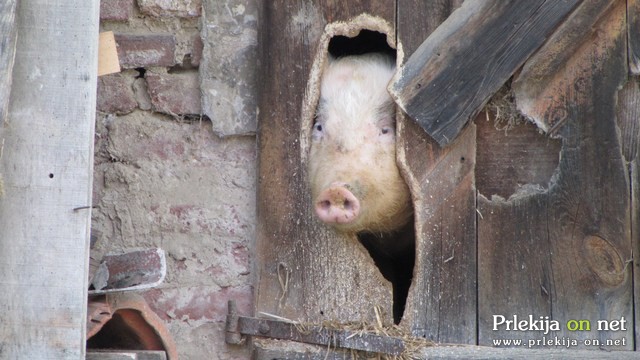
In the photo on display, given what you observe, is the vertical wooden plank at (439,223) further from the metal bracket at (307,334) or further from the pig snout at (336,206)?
the pig snout at (336,206)

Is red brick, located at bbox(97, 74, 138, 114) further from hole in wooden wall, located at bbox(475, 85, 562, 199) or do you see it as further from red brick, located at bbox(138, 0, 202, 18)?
hole in wooden wall, located at bbox(475, 85, 562, 199)

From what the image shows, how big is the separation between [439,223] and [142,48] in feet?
4.17

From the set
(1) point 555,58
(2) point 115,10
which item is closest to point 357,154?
(1) point 555,58

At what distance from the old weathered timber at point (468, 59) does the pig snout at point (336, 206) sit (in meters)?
0.37

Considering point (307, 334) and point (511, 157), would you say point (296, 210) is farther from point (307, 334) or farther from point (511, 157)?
point (511, 157)

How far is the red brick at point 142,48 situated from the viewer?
376 cm

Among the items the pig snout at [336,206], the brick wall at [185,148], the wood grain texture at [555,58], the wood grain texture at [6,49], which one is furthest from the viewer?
the brick wall at [185,148]

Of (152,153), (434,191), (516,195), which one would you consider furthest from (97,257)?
(516,195)

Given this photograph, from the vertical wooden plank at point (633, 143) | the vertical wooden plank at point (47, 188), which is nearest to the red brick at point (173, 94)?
the vertical wooden plank at point (47, 188)

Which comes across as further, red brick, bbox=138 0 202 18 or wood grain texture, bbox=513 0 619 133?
red brick, bbox=138 0 202 18

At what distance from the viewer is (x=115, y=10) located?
3773 millimetres

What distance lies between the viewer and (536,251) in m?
3.59

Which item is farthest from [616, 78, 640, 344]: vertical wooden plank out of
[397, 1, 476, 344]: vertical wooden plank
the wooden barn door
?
[397, 1, 476, 344]: vertical wooden plank

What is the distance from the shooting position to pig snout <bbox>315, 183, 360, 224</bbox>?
361 cm
